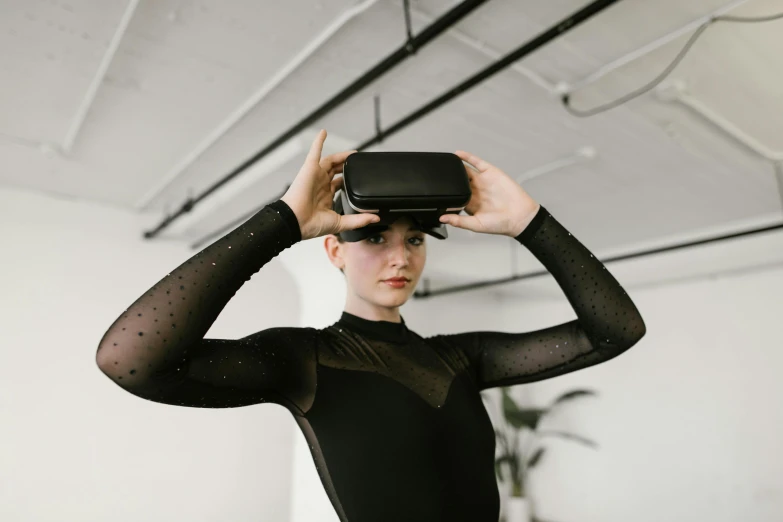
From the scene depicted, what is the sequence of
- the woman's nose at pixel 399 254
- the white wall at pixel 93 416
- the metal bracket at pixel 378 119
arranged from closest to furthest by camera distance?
the woman's nose at pixel 399 254 → the metal bracket at pixel 378 119 → the white wall at pixel 93 416

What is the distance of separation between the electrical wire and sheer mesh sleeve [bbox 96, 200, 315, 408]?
2.21 m

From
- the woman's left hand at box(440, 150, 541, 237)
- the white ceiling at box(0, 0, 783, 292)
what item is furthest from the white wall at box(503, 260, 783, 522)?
the woman's left hand at box(440, 150, 541, 237)

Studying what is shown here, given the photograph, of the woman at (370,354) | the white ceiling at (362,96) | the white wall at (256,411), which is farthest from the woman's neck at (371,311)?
the white wall at (256,411)

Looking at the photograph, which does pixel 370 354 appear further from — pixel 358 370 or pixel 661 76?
pixel 661 76

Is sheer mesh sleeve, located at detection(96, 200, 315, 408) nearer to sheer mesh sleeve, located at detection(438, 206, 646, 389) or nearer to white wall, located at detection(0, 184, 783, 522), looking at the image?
sheer mesh sleeve, located at detection(438, 206, 646, 389)

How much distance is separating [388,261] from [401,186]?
0.62 ft

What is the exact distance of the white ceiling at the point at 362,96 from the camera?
2273 millimetres

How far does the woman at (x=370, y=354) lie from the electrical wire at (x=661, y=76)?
1.73m

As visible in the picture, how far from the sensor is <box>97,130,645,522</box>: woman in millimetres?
888

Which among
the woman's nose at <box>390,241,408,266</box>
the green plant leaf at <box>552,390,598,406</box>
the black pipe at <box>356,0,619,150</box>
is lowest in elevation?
the green plant leaf at <box>552,390,598,406</box>

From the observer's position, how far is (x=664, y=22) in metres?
2.30

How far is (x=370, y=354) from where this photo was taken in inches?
44.6

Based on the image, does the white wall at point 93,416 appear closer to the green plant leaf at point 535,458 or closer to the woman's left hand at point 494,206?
the green plant leaf at point 535,458

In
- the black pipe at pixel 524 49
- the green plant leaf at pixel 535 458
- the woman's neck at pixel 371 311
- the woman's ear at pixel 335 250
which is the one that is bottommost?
the green plant leaf at pixel 535 458
